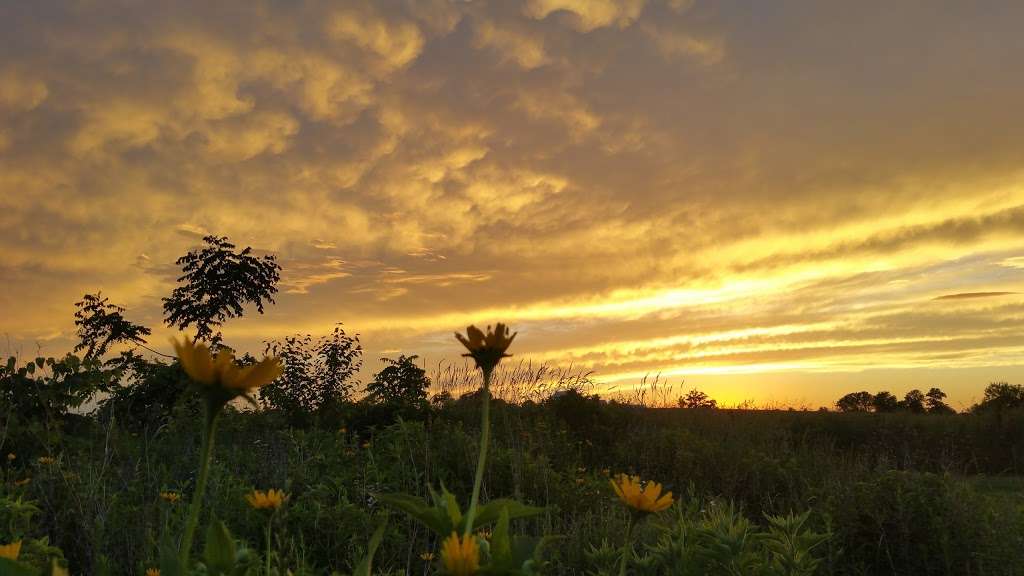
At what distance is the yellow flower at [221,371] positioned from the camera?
108cm

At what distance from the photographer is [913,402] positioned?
1856 centimetres

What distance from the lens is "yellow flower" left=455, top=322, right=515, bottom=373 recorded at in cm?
131

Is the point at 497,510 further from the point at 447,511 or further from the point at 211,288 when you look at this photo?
the point at 211,288

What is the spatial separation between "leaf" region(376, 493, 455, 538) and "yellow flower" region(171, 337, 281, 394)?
0.25 m

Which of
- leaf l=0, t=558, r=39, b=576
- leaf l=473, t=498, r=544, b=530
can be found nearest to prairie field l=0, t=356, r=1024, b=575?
leaf l=473, t=498, r=544, b=530

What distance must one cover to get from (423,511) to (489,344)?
0.30 metres

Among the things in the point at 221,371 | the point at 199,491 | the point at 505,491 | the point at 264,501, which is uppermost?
the point at 221,371

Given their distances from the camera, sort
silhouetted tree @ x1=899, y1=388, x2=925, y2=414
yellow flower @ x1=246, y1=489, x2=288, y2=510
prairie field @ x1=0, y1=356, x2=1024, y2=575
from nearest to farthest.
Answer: yellow flower @ x1=246, y1=489, x2=288, y2=510, prairie field @ x1=0, y1=356, x2=1024, y2=575, silhouetted tree @ x1=899, y1=388, x2=925, y2=414

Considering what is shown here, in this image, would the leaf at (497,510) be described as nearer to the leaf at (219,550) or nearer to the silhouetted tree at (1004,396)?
the leaf at (219,550)

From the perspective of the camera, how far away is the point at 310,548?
4.06 metres

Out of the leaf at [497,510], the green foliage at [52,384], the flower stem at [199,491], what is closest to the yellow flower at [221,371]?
the flower stem at [199,491]

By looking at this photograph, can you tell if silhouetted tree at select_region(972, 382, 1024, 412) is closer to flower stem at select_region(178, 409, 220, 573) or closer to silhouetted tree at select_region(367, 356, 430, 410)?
silhouetted tree at select_region(367, 356, 430, 410)

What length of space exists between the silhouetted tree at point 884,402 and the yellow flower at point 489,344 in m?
19.7

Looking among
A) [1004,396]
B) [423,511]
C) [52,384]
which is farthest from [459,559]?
[1004,396]
